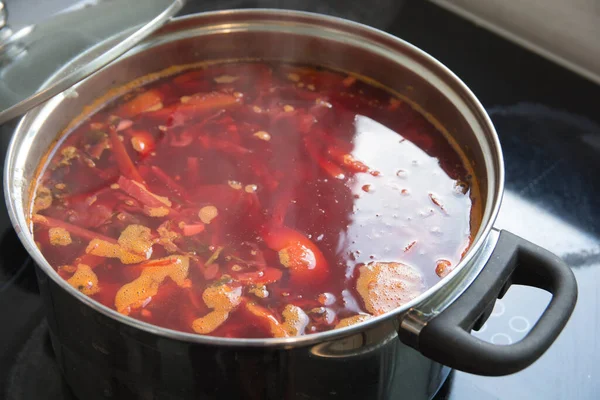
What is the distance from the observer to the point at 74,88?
156cm

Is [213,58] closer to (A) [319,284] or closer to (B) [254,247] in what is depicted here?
(B) [254,247]

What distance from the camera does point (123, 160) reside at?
59.7 inches

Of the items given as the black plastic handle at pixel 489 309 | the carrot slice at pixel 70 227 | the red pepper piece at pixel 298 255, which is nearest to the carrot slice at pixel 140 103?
the carrot slice at pixel 70 227

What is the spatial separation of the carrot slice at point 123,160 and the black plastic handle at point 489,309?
751 millimetres

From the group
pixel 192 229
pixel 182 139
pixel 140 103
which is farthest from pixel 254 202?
pixel 140 103

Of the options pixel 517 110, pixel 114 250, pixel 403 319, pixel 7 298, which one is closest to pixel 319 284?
pixel 403 319

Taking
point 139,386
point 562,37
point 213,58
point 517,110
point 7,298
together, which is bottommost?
point 7,298

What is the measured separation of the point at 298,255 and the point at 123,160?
19.1 inches

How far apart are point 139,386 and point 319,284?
36 cm

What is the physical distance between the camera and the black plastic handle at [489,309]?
96 cm

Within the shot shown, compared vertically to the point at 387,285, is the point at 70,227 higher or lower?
lower

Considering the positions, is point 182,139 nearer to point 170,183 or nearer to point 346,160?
point 170,183

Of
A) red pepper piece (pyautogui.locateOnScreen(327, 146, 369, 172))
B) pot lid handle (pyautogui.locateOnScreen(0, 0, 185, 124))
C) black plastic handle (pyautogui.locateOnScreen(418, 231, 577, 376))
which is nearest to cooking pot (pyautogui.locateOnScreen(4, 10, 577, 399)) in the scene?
black plastic handle (pyautogui.locateOnScreen(418, 231, 577, 376))

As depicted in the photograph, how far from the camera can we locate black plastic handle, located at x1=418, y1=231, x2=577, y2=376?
3.16 feet
